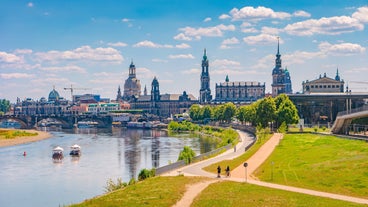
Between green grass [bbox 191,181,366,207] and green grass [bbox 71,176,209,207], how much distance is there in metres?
2.31

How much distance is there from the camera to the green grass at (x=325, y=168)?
4675cm

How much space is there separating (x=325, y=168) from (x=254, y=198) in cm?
1465

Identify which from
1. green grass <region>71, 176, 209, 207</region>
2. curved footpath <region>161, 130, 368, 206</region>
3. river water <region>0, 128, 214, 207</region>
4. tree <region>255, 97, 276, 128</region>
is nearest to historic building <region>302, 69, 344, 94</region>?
tree <region>255, 97, 276, 128</region>

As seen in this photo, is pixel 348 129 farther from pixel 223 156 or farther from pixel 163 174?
pixel 163 174

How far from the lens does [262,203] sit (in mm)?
40438

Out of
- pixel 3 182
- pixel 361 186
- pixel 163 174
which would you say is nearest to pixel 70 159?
pixel 3 182

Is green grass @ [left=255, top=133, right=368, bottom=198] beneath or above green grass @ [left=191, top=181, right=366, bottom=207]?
above

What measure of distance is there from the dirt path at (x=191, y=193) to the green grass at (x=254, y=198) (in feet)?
1.73

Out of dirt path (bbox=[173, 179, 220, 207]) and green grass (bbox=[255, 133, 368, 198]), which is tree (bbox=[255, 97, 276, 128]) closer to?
green grass (bbox=[255, 133, 368, 198])

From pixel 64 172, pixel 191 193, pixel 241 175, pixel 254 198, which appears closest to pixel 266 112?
pixel 64 172

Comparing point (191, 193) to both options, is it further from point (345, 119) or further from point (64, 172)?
point (345, 119)

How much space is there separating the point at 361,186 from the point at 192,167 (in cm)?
2327

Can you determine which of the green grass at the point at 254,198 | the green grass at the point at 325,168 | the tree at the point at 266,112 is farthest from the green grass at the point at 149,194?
the tree at the point at 266,112

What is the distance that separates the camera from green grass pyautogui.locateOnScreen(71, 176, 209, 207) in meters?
42.4
